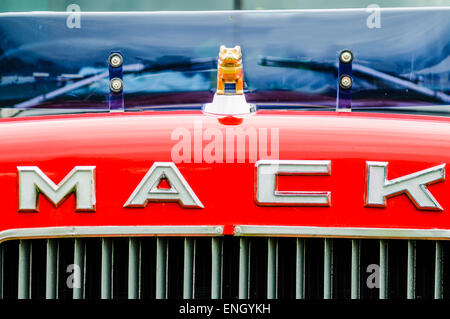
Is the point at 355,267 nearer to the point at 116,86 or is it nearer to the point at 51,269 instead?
the point at 51,269

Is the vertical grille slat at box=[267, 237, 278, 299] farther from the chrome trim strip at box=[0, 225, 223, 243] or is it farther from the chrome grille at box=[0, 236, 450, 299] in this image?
the chrome trim strip at box=[0, 225, 223, 243]

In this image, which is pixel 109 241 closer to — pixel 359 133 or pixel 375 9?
pixel 359 133

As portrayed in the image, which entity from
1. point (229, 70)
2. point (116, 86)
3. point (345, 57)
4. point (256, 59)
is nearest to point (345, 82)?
point (345, 57)

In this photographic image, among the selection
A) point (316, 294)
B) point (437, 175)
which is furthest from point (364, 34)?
point (316, 294)

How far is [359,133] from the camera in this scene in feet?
5.00

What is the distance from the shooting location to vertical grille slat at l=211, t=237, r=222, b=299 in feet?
4.83

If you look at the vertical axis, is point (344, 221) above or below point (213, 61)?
Answer: below

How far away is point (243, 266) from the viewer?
1477 mm

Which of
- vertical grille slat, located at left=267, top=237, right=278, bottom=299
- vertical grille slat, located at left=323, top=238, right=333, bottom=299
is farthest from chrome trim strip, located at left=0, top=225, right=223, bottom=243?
vertical grille slat, located at left=323, top=238, right=333, bottom=299

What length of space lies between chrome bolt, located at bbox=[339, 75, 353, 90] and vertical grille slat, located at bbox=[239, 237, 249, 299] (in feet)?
2.87

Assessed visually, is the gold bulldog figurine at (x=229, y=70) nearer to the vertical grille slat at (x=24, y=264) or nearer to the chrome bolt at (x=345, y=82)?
the chrome bolt at (x=345, y=82)

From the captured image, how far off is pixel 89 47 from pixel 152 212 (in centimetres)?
96

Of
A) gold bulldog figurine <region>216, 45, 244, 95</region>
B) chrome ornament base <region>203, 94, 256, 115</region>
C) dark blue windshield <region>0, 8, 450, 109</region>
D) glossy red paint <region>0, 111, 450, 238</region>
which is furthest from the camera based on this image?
dark blue windshield <region>0, 8, 450, 109</region>

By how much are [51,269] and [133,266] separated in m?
0.19
